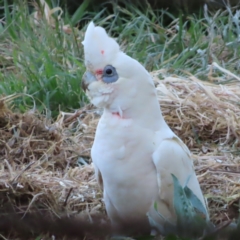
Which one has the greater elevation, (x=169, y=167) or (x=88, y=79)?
(x=88, y=79)

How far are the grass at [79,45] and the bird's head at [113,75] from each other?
1.29m

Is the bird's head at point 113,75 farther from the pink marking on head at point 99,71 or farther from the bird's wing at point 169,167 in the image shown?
the bird's wing at point 169,167

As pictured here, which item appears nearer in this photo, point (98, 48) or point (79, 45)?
point (98, 48)

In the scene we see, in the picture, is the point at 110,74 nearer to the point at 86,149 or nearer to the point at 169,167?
the point at 169,167

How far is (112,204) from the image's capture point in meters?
2.18

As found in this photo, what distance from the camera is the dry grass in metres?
2.54

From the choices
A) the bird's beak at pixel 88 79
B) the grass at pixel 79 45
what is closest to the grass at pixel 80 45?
the grass at pixel 79 45

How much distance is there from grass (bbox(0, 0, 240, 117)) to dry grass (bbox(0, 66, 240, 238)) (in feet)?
0.75

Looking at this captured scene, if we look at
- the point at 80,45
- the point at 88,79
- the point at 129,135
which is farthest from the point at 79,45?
the point at 129,135

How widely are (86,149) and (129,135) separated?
1.03m

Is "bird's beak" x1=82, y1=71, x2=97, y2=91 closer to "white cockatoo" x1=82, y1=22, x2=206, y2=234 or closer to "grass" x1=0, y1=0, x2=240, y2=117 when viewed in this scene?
"white cockatoo" x1=82, y1=22, x2=206, y2=234

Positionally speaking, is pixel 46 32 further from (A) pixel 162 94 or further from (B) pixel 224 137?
(B) pixel 224 137

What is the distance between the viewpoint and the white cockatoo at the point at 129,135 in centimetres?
203

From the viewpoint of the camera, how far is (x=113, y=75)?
2049 millimetres
